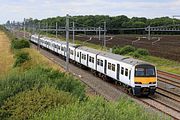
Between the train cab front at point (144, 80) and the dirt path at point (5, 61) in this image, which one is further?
the dirt path at point (5, 61)

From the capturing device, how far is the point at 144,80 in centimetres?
2834

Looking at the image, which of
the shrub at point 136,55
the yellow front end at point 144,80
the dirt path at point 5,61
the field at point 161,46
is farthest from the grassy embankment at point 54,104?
the shrub at point 136,55

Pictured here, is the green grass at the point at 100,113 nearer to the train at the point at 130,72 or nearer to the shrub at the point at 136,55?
the train at the point at 130,72

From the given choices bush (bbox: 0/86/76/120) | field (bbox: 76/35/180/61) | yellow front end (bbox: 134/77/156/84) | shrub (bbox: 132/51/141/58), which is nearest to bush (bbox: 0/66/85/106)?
bush (bbox: 0/86/76/120)

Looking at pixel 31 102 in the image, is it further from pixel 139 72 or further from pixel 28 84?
pixel 139 72

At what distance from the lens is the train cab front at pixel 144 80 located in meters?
28.1

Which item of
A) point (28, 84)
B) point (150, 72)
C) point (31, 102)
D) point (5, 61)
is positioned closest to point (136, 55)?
point (5, 61)

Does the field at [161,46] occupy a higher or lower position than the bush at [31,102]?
lower

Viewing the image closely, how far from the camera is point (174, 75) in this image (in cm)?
4112

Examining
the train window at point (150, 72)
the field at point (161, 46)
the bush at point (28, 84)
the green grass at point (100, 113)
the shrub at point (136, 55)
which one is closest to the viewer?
the green grass at point (100, 113)

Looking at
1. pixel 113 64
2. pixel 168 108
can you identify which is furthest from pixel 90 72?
pixel 168 108

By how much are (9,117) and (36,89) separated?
2051mm

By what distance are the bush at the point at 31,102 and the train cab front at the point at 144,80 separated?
11796 millimetres

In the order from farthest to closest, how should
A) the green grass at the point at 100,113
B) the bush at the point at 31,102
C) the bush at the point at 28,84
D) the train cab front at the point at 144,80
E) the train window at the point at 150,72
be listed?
1. the train window at the point at 150,72
2. the train cab front at the point at 144,80
3. the bush at the point at 28,84
4. the bush at the point at 31,102
5. the green grass at the point at 100,113
